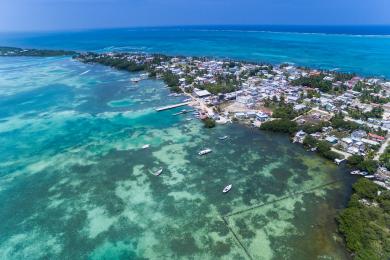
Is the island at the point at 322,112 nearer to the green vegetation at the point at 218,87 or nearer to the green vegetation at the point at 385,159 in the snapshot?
the green vegetation at the point at 385,159

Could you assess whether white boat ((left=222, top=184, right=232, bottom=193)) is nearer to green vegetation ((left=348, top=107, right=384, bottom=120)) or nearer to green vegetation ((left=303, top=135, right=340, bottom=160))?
green vegetation ((left=303, top=135, right=340, bottom=160))

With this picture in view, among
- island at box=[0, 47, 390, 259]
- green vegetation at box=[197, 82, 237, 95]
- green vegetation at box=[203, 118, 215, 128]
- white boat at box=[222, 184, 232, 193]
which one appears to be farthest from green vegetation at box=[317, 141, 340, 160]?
green vegetation at box=[197, 82, 237, 95]

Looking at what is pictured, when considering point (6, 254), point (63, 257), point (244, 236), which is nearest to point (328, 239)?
point (244, 236)

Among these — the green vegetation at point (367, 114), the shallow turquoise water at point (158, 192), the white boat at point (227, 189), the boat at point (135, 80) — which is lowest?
the shallow turquoise water at point (158, 192)

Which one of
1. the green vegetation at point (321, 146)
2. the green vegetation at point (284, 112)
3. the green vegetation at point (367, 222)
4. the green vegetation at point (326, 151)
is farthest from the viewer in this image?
the green vegetation at point (284, 112)

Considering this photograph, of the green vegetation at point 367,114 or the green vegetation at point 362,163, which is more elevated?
the green vegetation at point 367,114

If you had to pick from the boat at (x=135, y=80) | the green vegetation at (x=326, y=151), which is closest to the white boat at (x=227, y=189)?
the green vegetation at (x=326, y=151)
